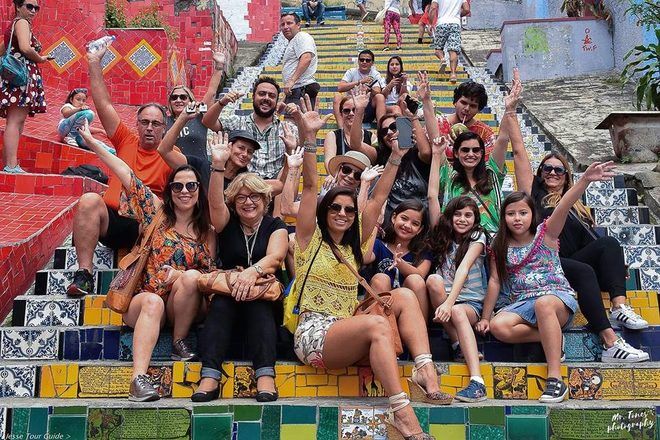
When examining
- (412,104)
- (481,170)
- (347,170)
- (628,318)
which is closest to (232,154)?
(347,170)

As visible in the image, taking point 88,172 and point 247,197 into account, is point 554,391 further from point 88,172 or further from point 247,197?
point 88,172

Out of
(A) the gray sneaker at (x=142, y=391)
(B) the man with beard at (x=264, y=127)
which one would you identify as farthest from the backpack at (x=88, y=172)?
(A) the gray sneaker at (x=142, y=391)

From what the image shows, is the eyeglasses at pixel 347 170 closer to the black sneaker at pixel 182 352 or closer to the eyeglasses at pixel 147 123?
the eyeglasses at pixel 147 123

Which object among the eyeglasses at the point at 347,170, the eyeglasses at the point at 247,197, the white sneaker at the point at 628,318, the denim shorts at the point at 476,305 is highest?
Answer: the eyeglasses at the point at 347,170

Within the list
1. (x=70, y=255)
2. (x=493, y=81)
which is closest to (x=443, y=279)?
(x=70, y=255)

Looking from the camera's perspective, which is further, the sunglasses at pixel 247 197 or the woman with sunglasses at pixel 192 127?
the woman with sunglasses at pixel 192 127

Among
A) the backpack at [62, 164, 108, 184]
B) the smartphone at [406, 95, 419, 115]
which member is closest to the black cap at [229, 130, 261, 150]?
the backpack at [62, 164, 108, 184]

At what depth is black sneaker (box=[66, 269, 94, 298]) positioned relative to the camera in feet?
18.5

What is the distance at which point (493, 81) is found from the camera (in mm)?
11844

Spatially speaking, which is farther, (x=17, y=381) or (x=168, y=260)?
(x=168, y=260)

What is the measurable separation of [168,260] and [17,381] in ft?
3.57

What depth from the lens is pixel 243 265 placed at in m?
5.30

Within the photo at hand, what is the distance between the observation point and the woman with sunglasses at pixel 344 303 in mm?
4608

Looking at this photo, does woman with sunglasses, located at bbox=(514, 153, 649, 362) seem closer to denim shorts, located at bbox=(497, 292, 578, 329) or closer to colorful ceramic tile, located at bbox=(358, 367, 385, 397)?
denim shorts, located at bbox=(497, 292, 578, 329)
